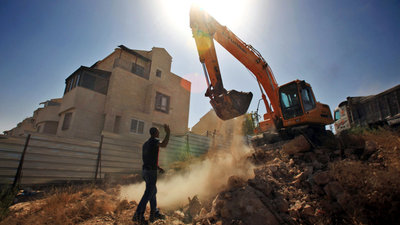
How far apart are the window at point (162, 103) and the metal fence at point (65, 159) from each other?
21.8 ft

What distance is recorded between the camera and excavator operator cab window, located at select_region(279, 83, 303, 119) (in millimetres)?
7394

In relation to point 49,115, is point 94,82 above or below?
above

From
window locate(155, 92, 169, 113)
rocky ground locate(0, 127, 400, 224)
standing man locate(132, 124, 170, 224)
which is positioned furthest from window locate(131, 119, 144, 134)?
standing man locate(132, 124, 170, 224)

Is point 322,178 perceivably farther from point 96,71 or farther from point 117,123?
point 96,71

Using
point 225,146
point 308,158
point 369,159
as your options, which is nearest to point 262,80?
point 308,158

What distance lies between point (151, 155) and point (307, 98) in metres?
6.52

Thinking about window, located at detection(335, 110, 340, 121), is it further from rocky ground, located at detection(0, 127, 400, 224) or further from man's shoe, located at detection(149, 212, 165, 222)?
man's shoe, located at detection(149, 212, 165, 222)

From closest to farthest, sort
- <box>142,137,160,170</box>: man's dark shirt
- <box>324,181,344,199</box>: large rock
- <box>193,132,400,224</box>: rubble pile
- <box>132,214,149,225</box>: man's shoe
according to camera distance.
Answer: <box>193,132,400,224</box>: rubble pile → <box>324,181,344,199</box>: large rock → <box>132,214,149,225</box>: man's shoe → <box>142,137,160,170</box>: man's dark shirt

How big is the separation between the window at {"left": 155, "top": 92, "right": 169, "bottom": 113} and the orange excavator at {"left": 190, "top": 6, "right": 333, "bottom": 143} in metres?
10.4

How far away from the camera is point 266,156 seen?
6238 millimetres

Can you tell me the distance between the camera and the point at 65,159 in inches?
295

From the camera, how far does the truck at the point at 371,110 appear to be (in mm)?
7326

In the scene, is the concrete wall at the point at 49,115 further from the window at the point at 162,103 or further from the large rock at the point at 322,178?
the large rock at the point at 322,178

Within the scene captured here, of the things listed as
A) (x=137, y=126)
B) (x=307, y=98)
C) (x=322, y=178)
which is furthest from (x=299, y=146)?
(x=137, y=126)
